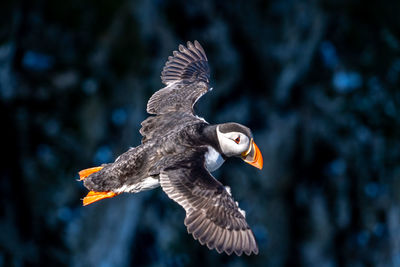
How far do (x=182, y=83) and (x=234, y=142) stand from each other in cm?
214

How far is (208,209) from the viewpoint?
6.31 meters

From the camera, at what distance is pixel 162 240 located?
16.1 m

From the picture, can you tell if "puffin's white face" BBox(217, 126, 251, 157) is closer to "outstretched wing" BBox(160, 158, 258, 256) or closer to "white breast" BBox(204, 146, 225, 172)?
"white breast" BBox(204, 146, 225, 172)

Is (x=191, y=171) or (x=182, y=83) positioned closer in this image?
(x=191, y=171)

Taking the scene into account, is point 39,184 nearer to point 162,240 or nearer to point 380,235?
point 162,240

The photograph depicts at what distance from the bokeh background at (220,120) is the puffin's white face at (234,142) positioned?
28.5 ft

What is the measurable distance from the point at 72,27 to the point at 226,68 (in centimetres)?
332

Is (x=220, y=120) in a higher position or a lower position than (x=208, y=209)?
higher

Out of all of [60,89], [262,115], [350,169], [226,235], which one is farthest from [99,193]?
[350,169]

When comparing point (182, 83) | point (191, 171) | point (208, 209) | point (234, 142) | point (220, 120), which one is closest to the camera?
point (208, 209)

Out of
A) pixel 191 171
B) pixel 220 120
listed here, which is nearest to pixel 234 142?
pixel 191 171

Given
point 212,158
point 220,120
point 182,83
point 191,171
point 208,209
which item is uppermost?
point 220,120

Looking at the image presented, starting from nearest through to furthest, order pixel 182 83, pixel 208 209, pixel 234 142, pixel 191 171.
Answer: pixel 208 209
pixel 191 171
pixel 234 142
pixel 182 83

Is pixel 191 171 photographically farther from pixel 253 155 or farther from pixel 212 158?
pixel 253 155
